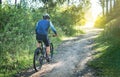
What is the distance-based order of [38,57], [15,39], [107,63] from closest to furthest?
[38,57] < [107,63] < [15,39]

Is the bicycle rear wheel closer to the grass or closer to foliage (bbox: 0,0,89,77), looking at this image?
foliage (bbox: 0,0,89,77)

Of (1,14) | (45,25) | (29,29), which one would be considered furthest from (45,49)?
(29,29)

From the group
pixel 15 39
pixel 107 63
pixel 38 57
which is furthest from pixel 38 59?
pixel 107 63

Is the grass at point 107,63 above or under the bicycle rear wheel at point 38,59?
under

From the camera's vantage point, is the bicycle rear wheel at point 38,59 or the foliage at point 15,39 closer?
the bicycle rear wheel at point 38,59

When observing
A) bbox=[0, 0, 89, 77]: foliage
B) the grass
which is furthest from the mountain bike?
the grass

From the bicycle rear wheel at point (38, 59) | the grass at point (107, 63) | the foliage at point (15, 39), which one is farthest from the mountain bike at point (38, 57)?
the grass at point (107, 63)

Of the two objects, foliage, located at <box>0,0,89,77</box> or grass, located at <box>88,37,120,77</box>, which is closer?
grass, located at <box>88,37,120,77</box>

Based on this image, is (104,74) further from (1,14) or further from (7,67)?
(1,14)

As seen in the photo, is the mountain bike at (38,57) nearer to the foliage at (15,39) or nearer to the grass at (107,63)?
the foliage at (15,39)

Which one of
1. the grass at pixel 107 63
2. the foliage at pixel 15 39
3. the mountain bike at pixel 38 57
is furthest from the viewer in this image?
the foliage at pixel 15 39

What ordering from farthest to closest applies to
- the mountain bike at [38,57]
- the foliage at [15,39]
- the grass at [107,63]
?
the foliage at [15,39], the mountain bike at [38,57], the grass at [107,63]

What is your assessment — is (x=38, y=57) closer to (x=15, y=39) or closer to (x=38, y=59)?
(x=38, y=59)

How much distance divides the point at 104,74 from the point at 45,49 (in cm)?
327
